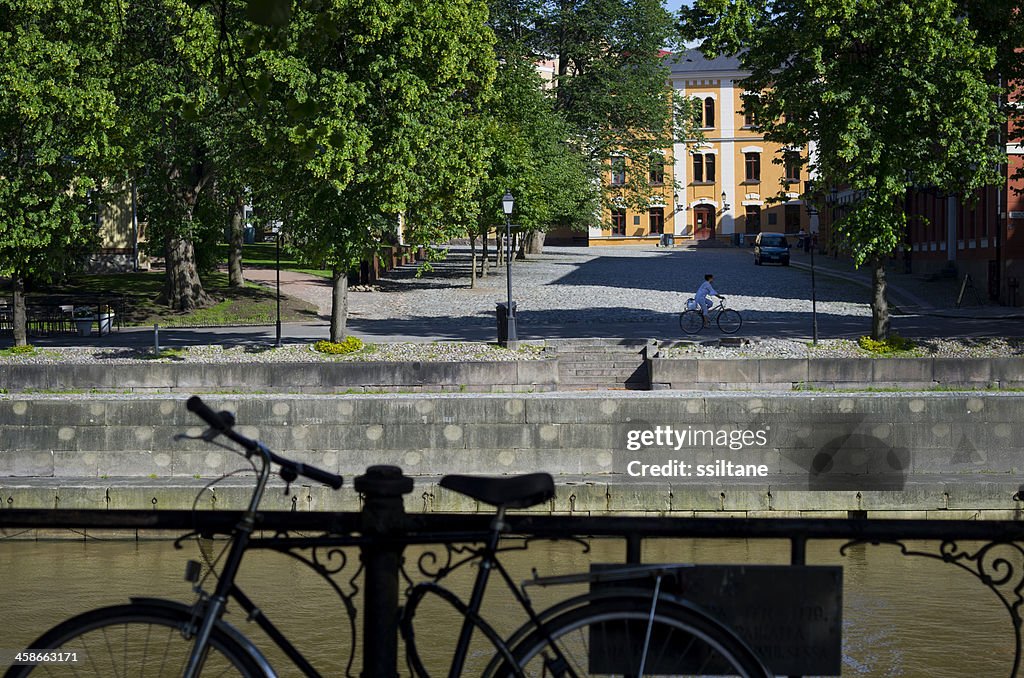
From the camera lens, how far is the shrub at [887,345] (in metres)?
23.7

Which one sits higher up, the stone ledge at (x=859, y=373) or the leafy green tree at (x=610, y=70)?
the leafy green tree at (x=610, y=70)

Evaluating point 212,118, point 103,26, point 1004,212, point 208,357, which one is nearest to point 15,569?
point 208,357

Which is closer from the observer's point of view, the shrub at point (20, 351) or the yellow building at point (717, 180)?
the shrub at point (20, 351)

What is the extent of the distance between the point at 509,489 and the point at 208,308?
35.4 metres

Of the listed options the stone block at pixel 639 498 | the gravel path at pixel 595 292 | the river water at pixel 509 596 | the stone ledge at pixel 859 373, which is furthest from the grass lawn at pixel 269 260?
the river water at pixel 509 596

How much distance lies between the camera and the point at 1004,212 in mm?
37125

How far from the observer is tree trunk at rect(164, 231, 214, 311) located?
37438mm

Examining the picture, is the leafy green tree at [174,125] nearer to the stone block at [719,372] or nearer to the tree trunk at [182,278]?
the tree trunk at [182,278]

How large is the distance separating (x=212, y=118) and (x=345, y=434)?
15.2 m

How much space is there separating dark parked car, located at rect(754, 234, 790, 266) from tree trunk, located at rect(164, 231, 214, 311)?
2848 cm

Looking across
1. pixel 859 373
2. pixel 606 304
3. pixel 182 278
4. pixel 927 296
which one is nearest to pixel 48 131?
pixel 182 278

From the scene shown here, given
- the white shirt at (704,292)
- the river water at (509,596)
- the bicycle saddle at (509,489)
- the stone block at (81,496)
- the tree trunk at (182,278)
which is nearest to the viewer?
the bicycle saddle at (509,489)

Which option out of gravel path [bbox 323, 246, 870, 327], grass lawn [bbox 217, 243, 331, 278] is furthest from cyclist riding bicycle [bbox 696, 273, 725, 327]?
grass lawn [bbox 217, 243, 331, 278]

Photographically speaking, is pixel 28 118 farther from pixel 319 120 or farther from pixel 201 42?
pixel 319 120
